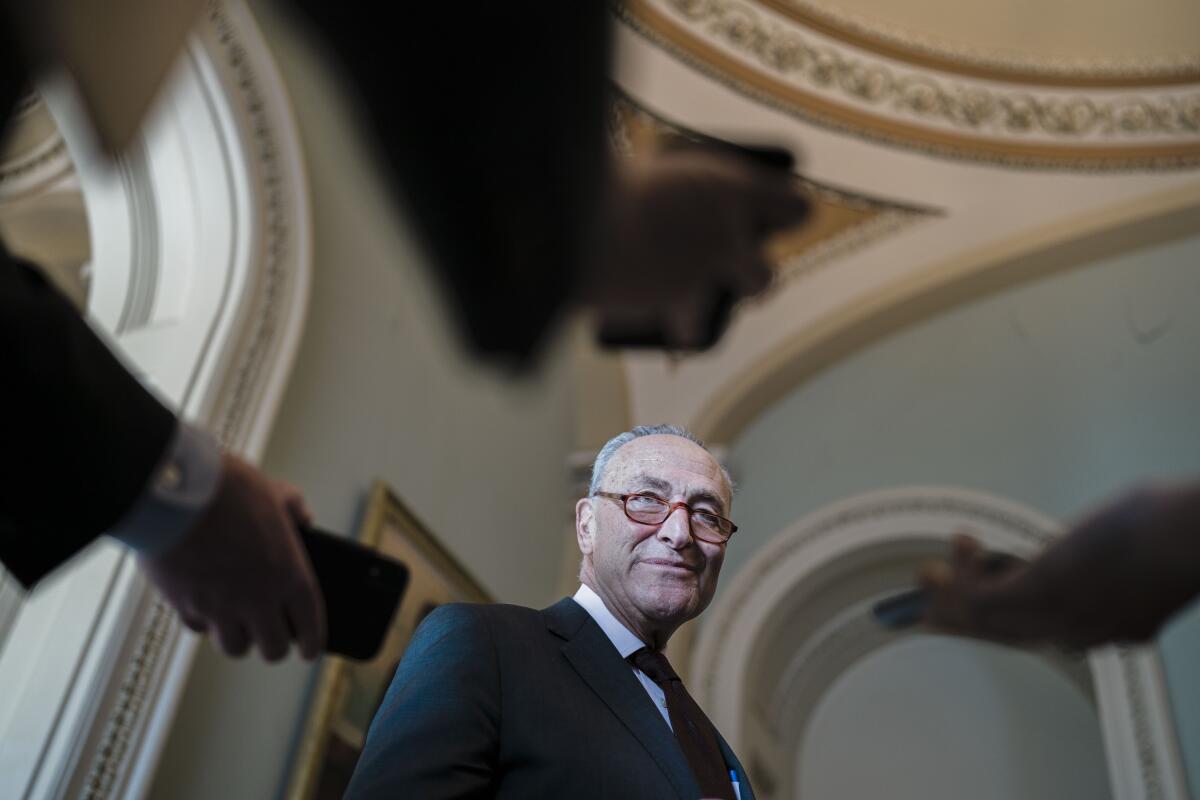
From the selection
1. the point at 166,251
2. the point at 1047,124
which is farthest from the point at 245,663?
the point at 1047,124

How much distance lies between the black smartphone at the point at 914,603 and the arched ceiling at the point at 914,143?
5.67 meters

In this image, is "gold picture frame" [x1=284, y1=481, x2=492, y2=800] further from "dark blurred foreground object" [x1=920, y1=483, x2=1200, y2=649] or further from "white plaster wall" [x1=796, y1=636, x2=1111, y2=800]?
"white plaster wall" [x1=796, y1=636, x2=1111, y2=800]

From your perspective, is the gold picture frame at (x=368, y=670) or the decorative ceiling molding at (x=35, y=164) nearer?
the gold picture frame at (x=368, y=670)

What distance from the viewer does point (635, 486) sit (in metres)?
1.76

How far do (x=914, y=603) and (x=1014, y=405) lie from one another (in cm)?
600

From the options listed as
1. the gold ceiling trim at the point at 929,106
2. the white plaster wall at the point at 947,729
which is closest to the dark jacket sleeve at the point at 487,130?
the gold ceiling trim at the point at 929,106

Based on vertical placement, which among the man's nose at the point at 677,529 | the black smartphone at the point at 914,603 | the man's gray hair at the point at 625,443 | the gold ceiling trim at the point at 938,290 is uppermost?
the gold ceiling trim at the point at 938,290

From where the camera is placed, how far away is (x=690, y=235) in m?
0.69

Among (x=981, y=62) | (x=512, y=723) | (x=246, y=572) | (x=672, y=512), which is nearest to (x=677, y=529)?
(x=672, y=512)

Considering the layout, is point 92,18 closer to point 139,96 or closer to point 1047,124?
point 139,96

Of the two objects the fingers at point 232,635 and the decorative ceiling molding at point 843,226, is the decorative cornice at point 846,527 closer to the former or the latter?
the decorative ceiling molding at point 843,226

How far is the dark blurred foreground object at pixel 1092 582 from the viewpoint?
70cm

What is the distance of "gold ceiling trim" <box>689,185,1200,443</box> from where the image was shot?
20.9 ft

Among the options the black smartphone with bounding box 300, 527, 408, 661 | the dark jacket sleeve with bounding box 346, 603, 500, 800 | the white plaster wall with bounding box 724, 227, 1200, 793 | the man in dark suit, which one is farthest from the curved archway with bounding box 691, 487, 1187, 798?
the black smartphone with bounding box 300, 527, 408, 661
